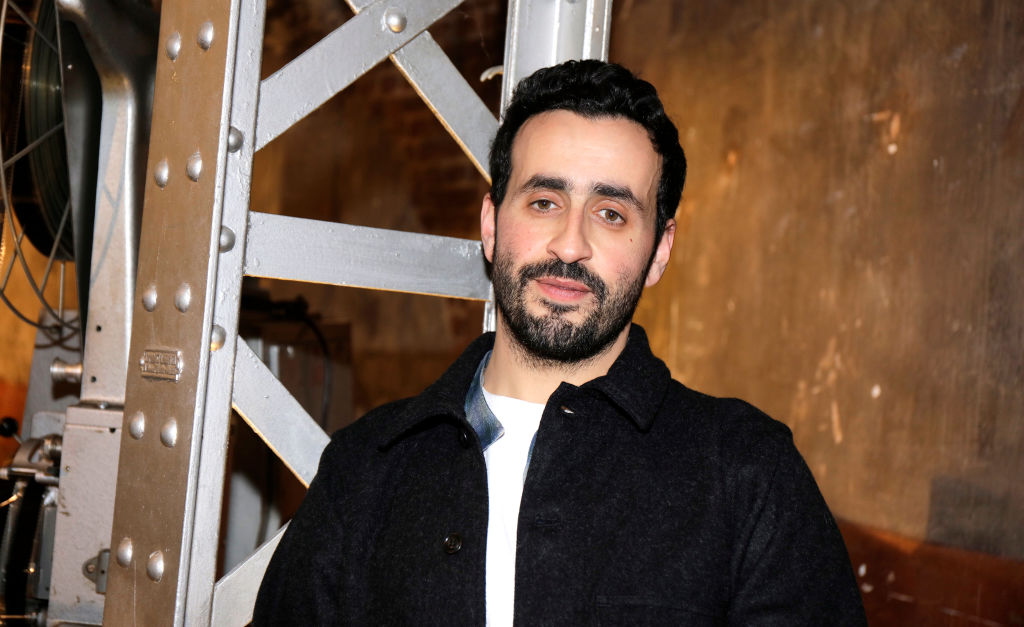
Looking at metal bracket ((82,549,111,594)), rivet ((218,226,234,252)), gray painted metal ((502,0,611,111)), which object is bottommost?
metal bracket ((82,549,111,594))

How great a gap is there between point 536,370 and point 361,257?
339 millimetres

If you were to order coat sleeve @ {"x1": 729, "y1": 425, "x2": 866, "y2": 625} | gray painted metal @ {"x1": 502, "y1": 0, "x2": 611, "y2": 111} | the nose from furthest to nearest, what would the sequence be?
gray painted metal @ {"x1": 502, "y1": 0, "x2": 611, "y2": 111}, the nose, coat sleeve @ {"x1": 729, "y1": 425, "x2": 866, "y2": 625}

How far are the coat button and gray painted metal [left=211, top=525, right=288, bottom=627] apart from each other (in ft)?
0.97

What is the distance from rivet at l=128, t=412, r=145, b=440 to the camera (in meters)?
1.36

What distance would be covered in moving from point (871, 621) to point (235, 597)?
1879 millimetres

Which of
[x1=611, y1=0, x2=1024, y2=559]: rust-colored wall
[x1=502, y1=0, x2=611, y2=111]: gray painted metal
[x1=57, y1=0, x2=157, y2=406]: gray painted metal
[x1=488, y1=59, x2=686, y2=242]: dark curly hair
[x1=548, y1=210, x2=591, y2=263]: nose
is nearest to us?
[x1=548, y1=210, x2=591, y2=263]: nose

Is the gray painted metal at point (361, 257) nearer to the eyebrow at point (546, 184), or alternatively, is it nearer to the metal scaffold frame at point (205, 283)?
the metal scaffold frame at point (205, 283)

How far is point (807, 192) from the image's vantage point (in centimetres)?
314

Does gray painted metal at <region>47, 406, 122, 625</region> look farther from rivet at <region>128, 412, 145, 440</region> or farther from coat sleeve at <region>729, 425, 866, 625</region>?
coat sleeve at <region>729, 425, 866, 625</region>

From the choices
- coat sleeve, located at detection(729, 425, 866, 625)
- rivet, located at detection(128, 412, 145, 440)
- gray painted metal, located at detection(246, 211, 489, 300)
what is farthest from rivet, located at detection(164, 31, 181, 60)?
coat sleeve, located at detection(729, 425, 866, 625)

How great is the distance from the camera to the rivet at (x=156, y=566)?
4.27 feet

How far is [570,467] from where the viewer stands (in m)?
1.38

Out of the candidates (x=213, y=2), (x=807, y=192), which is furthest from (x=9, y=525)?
(x=807, y=192)

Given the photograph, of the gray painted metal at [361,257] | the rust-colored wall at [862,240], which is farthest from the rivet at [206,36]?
the rust-colored wall at [862,240]
